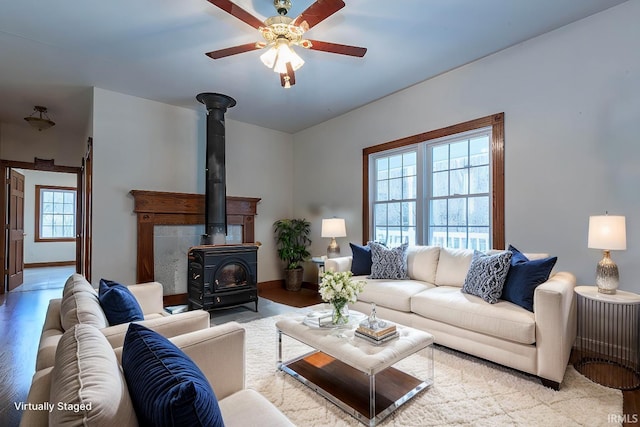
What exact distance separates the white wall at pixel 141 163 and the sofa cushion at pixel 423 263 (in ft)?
9.65

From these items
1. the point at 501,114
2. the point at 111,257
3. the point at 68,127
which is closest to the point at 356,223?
the point at 501,114

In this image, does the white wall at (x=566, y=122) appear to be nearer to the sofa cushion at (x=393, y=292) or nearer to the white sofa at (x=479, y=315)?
the white sofa at (x=479, y=315)

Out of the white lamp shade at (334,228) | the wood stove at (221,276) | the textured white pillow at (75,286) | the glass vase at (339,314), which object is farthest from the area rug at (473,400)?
the white lamp shade at (334,228)

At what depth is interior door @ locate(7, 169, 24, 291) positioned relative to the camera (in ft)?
17.6

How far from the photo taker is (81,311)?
1.50 metres

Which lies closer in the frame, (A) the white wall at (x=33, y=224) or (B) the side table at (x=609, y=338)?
(B) the side table at (x=609, y=338)

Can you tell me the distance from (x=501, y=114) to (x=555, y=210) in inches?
45.1

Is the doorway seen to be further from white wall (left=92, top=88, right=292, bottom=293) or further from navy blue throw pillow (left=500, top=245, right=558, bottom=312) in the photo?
navy blue throw pillow (left=500, top=245, right=558, bottom=312)

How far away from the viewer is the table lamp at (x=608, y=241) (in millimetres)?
2260

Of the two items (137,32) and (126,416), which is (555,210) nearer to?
(126,416)

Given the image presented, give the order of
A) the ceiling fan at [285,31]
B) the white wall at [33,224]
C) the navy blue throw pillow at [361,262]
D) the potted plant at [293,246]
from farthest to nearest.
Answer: the white wall at [33,224], the potted plant at [293,246], the navy blue throw pillow at [361,262], the ceiling fan at [285,31]

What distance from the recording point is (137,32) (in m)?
2.90

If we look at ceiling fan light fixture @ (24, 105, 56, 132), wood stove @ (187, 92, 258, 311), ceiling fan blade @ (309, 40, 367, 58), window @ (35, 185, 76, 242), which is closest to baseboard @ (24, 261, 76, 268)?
window @ (35, 185, 76, 242)

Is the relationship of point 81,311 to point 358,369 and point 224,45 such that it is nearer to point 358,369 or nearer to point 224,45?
point 358,369
